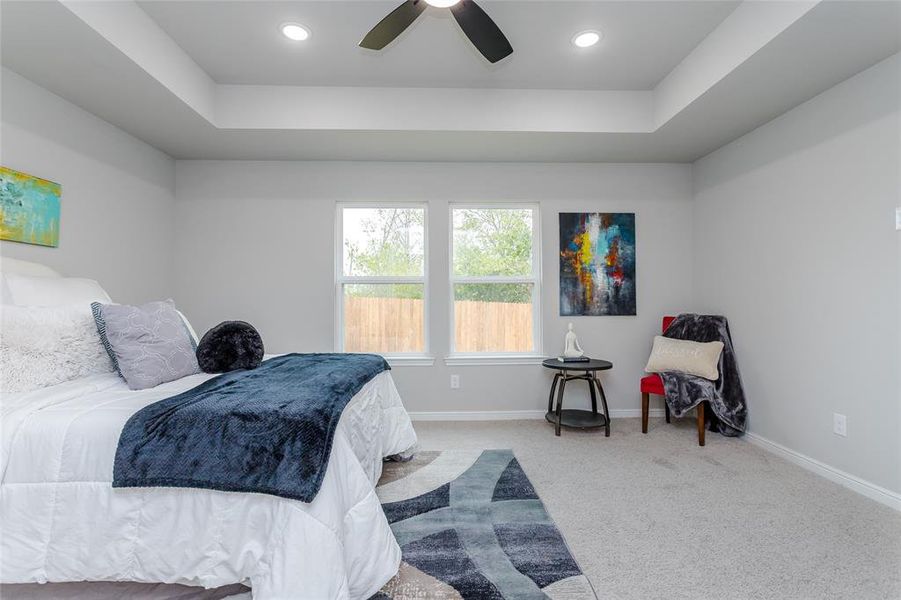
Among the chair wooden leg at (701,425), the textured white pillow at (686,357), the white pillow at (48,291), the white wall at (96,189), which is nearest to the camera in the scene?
the white pillow at (48,291)

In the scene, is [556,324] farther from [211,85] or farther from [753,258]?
[211,85]

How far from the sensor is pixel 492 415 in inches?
148

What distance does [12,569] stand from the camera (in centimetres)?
134

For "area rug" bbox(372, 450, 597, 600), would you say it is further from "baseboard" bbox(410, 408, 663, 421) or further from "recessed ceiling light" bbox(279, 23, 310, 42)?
"recessed ceiling light" bbox(279, 23, 310, 42)

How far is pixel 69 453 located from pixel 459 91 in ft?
9.94

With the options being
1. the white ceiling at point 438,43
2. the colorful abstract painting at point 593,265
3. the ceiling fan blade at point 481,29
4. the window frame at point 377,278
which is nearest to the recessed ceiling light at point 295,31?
the white ceiling at point 438,43

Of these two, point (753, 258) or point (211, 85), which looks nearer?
point (211, 85)

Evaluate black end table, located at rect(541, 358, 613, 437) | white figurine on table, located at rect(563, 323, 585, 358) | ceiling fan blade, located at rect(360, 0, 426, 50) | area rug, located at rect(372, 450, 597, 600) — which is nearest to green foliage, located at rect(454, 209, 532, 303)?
white figurine on table, located at rect(563, 323, 585, 358)

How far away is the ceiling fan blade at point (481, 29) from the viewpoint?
1792 millimetres

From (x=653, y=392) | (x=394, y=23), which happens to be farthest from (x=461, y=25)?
(x=653, y=392)

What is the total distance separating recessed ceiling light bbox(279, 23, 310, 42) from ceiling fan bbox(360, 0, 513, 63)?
0.69 metres

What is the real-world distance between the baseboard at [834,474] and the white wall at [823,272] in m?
0.04

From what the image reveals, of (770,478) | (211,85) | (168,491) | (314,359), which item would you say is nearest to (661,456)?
(770,478)

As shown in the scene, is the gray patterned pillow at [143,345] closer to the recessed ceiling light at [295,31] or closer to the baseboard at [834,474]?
the recessed ceiling light at [295,31]
